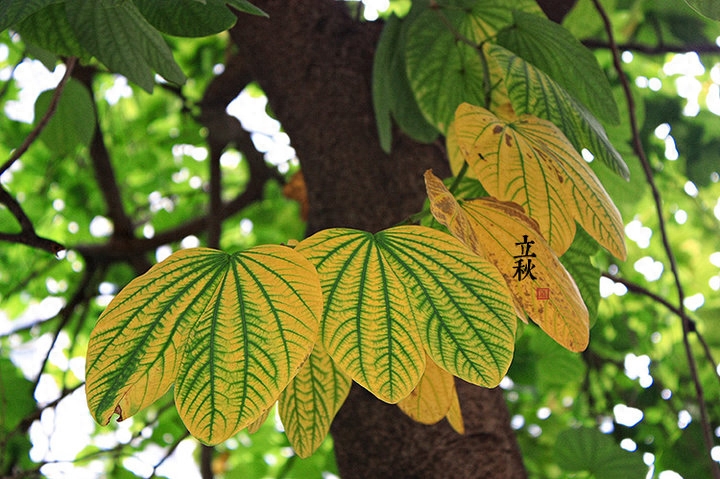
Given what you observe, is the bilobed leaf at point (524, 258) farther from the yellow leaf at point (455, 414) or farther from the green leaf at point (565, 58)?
the green leaf at point (565, 58)

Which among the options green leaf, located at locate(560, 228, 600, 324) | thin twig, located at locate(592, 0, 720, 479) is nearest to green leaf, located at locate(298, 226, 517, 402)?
green leaf, located at locate(560, 228, 600, 324)

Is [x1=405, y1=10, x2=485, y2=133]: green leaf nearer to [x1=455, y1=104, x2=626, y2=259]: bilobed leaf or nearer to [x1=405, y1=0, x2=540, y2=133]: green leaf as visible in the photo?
[x1=405, y1=0, x2=540, y2=133]: green leaf

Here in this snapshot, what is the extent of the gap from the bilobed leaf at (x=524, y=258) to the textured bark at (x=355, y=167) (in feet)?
1.34

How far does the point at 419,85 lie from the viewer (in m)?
0.79

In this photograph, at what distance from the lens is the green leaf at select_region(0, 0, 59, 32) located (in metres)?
0.48

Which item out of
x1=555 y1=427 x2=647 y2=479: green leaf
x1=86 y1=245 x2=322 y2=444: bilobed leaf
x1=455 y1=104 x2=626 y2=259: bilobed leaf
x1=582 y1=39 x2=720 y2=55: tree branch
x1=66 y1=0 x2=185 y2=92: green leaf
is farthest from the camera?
x1=582 y1=39 x2=720 y2=55: tree branch

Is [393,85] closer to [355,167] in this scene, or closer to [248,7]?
[355,167]

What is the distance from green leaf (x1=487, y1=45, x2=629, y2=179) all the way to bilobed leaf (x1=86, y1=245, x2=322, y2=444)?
0.91ft

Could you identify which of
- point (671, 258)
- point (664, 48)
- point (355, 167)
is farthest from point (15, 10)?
point (664, 48)

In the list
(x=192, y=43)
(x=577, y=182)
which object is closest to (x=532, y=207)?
(x=577, y=182)

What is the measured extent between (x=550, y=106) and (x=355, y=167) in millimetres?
444

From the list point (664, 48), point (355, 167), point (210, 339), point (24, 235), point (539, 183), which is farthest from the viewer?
point (664, 48)

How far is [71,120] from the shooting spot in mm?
1103

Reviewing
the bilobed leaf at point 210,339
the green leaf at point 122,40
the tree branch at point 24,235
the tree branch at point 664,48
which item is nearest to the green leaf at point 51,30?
the green leaf at point 122,40
